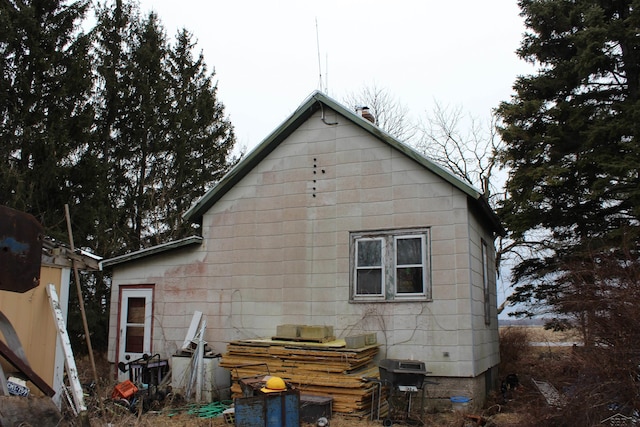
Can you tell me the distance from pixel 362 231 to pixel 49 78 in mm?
14058

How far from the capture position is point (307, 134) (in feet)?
40.9

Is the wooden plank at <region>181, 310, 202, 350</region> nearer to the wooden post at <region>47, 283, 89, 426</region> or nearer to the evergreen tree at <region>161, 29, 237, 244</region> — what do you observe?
the wooden post at <region>47, 283, 89, 426</region>

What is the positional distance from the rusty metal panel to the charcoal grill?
6133mm

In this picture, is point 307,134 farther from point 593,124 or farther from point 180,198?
point 180,198

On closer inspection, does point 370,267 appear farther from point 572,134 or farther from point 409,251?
point 572,134

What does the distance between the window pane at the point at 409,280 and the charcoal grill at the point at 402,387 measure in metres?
1.68

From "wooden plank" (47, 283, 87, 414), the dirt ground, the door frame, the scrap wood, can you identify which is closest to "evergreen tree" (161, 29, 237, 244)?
the door frame

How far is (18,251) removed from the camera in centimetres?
466

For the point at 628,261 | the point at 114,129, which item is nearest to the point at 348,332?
the point at 628,261

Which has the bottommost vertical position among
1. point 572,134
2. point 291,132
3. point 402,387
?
point 402,387

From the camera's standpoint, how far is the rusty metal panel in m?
4.49

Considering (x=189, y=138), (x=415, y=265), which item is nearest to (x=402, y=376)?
(x=415, y=265)

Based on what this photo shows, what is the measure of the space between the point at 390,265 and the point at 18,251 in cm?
770

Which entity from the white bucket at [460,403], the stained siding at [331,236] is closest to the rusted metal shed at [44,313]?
the stained siding at [331,236]
